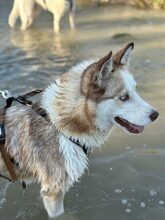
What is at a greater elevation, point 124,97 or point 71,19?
point 124,97

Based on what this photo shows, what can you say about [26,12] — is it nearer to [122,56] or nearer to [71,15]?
[71,15]

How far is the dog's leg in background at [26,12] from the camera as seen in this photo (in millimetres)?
9430

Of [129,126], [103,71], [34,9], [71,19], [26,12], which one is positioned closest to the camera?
[103,71]

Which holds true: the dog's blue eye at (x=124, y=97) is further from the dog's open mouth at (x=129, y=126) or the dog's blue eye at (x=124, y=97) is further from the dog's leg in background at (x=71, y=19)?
the dog's leg in background at (x=71, y=19)

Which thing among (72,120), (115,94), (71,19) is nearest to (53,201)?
(72,120)

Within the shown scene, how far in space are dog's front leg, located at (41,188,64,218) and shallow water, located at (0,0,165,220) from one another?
0.78ft

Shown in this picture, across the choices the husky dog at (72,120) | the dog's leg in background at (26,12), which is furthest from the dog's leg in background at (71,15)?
the husky dog at (72,120)

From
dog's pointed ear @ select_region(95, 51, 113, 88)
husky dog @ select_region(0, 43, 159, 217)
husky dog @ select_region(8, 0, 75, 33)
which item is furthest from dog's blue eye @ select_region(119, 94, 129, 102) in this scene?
husky dog @ select_region(8, 0, 75, 33)

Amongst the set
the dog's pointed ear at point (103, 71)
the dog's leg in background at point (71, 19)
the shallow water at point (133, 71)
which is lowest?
the shallow water at point (133, 71)

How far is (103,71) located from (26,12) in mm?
6794

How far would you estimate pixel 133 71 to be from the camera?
694cm

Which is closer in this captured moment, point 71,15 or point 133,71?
point 133,71

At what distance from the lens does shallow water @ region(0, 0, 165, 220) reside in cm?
409

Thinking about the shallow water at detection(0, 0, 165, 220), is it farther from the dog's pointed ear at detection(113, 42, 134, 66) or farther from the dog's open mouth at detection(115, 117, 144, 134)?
the dog's pointed ear at detection(113, 42, 134, 66)
